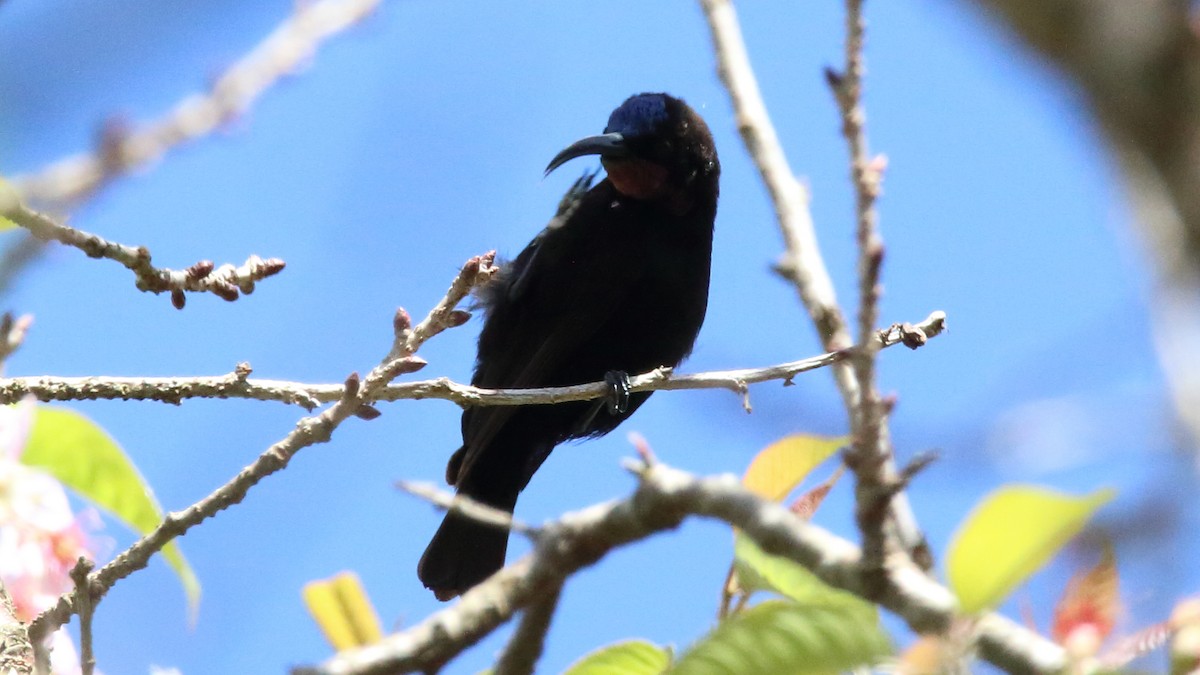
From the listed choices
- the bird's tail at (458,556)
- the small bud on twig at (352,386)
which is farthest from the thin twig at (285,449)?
the bird's tail at (458,556)

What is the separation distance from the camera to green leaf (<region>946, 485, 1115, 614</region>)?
1.32m

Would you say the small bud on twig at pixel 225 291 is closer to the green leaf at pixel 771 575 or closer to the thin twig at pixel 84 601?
the thin twig at pixel 84 601

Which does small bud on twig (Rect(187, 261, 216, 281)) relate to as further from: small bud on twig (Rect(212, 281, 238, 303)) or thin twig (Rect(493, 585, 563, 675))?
thin twig (Rect(493, 585, 563, 675))

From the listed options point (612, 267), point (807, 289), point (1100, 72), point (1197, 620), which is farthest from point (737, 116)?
point (612, 267)

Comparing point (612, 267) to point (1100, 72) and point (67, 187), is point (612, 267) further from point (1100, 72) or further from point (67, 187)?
point (1100, 72)

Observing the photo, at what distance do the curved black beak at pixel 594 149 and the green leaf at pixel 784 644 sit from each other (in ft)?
11.8

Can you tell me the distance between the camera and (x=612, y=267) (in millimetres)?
4656

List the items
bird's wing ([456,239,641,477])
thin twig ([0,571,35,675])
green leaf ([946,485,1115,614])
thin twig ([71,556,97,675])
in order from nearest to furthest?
green leaf ([946,485,1115,614]), thin twig ([71,556,97,675]), thin twig ([0,571,35,675]), bird's wing ([456,239,641,477])

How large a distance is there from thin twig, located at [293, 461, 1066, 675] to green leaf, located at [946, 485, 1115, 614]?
0.04 m

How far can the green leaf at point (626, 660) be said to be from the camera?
6.21 ft

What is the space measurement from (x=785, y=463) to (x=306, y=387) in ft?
3.50

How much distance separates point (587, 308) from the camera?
4609mm

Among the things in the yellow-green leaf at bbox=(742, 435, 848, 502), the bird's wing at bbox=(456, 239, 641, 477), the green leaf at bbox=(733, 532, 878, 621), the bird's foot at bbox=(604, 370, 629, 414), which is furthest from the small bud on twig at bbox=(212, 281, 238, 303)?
the bird's wing at bbox=(456, 239, 641, 477)

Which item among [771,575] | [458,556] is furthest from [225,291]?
[458,556]
